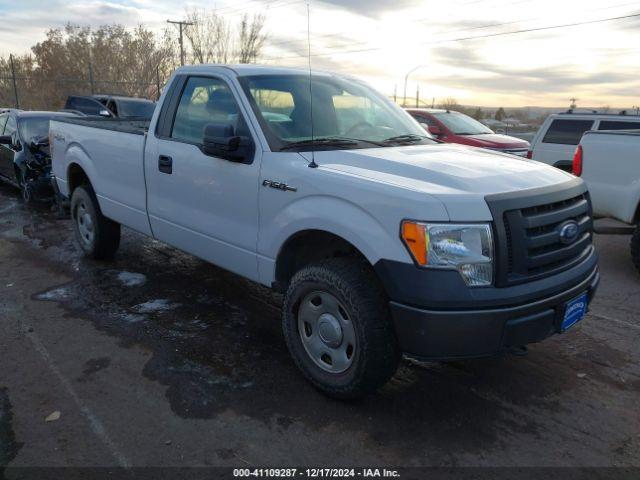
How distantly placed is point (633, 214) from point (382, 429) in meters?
4.42

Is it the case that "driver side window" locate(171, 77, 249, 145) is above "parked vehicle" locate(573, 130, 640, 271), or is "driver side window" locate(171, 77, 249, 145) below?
above

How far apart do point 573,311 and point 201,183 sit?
2.72 m

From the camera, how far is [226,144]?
3.60 m

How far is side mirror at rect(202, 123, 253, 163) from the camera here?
3592 mm

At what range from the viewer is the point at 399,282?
2.81 meters

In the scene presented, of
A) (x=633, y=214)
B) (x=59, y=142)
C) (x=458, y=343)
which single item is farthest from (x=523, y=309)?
(x=59, y=142)

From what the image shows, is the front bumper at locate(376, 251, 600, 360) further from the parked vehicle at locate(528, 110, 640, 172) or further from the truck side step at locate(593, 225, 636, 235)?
the parked vehicle at locate(528, 110, 640, 172)

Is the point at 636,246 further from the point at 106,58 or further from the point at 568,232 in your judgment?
the point at 106,58

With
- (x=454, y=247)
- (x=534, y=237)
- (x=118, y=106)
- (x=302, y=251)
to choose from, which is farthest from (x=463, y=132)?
(x=454, y=247)

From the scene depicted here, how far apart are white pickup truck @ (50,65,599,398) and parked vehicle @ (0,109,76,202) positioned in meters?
4.91

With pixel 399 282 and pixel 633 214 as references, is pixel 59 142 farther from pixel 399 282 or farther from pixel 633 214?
pixel 633 214

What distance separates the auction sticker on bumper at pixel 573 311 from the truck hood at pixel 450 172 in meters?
0.72

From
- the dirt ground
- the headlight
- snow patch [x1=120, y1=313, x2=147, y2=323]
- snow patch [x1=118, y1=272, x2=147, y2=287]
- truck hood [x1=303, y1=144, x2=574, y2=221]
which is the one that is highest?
A: truck hood [x1=303, y1=144, x2=574, y2=221]

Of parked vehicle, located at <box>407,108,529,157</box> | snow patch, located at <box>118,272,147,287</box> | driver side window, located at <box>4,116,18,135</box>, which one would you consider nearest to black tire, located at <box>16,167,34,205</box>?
driver side window, located at <box>4,116,18,135</box>
